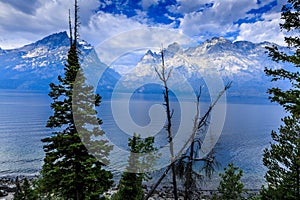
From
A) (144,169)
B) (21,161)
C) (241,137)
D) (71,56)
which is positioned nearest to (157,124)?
(241,137)

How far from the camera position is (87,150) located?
513 inches

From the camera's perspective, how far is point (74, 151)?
511 inches

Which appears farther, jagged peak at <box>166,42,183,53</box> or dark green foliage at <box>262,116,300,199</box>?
dark green foliage at <box>262,116,300,199</box>

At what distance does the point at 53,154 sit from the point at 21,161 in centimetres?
4861

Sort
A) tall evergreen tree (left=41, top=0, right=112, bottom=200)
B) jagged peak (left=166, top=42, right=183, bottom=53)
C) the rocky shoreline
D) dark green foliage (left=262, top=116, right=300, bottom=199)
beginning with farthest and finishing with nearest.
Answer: the rocky shoreline, dark green foliage (left=262, top=116, right=300, bottom=199), tall evergreen tree (left=41, top=0, right=112, bottom=200), jagged peak (left=166, top=42, right=183, bottom=53)

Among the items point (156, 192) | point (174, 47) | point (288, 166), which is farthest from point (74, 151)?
point (156, 192)

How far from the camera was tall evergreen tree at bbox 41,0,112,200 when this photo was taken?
494 inches

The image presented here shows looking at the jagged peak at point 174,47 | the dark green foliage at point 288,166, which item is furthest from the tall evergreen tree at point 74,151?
the dark green foliage at point 288,166

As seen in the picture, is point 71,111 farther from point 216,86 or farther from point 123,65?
point 216,86

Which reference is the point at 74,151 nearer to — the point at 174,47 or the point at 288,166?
the point at 174,47

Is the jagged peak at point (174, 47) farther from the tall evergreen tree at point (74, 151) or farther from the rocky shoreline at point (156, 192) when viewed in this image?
the rocky shoreline at point (156, 192)

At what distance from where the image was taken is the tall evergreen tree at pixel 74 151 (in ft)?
41.2

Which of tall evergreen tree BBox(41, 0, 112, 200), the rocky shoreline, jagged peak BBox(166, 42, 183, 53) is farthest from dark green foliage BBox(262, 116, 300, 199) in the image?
the rocky shoreline

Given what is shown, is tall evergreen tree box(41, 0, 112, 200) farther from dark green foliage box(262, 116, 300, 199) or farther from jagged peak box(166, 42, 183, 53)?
dark green foliage box(262, 116, 300, 199)
